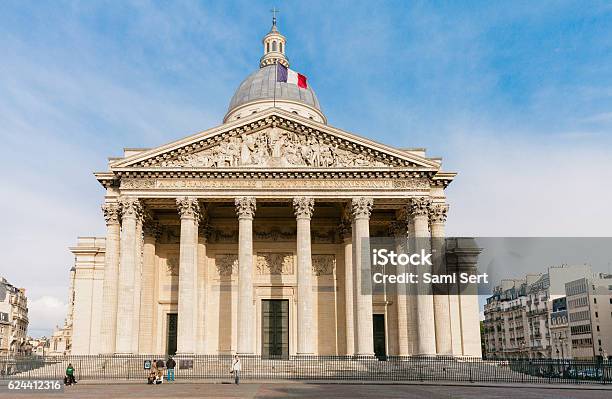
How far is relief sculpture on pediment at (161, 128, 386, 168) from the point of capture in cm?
3516

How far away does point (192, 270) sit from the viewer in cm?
3431

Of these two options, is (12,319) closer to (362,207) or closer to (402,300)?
(402,300)

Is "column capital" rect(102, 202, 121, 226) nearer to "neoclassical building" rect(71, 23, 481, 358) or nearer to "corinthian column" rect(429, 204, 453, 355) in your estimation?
"neoclassical building" rect(71, 23, 481, 358)

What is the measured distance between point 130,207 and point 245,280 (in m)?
7.77

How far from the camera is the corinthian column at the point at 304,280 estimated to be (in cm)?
3309

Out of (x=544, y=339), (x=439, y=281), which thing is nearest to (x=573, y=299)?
(x=544, y=339)

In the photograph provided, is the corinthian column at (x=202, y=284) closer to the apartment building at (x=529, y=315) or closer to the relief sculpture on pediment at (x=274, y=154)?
the relief sculpture on pediment at (x=274, y=154)

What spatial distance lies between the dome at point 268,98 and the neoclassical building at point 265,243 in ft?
68.7

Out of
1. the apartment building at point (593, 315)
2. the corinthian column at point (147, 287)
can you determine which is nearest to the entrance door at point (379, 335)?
the corinthian column at point (147, 287)

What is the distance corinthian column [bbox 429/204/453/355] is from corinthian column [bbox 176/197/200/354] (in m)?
13.9

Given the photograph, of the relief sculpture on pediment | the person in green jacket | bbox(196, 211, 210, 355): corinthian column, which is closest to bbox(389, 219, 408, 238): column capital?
the relief sculpture on pediment

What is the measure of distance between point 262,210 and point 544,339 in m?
66.5

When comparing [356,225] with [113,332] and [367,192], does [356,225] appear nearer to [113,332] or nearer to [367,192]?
[367,192]

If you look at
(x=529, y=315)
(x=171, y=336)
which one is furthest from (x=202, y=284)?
(x=529, y=315)
